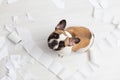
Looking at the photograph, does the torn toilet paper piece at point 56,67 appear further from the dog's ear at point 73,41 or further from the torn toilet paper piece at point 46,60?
the dog's ear at point 73,41

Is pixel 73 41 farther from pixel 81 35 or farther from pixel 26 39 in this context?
pixel 26 39

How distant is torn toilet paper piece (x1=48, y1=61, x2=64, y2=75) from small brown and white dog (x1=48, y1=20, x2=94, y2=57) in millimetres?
34

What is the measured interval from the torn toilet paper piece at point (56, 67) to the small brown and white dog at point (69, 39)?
0.11 ft

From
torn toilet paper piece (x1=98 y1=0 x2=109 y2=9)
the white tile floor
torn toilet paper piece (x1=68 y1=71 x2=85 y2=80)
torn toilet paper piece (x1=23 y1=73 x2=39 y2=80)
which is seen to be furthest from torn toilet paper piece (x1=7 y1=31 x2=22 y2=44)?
torn toilet paper piece (x1=98 y1=0 x2=109 y2=9)

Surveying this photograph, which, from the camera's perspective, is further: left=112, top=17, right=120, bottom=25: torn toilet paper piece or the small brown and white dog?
left=112, top=17, right=120, bottom=25: torn toilet paper piece

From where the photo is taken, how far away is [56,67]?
946 mm

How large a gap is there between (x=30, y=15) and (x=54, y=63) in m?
0.22

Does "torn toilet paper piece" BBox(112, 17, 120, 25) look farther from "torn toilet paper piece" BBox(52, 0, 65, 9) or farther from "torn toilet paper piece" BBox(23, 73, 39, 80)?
"torn toilet paper piece" BBox(23, 73, 39, 80)

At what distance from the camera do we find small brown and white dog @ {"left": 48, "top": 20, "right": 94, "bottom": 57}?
2.78 ft

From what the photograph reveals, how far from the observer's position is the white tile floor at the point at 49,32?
938mm

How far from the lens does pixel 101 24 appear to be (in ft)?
3.38

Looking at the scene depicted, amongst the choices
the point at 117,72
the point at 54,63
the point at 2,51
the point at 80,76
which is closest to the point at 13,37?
the point at 2,51

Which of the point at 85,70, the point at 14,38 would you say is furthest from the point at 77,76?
the point at 14,38

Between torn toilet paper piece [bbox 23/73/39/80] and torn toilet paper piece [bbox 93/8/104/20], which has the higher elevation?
torn toilet paper piece [bbox 93/8/104/20]
